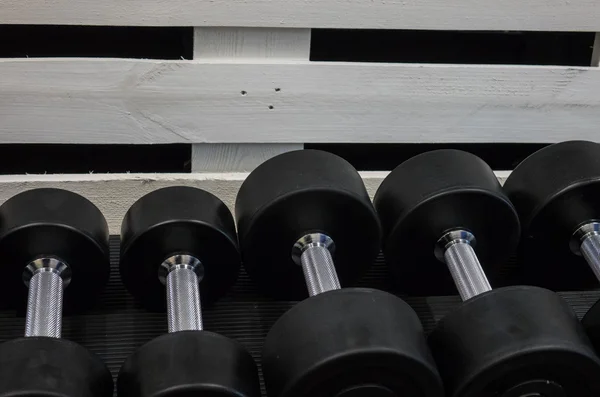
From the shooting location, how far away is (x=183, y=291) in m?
0.91

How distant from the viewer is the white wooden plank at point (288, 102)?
1.19 m

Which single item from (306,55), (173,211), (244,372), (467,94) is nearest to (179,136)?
(306,55)

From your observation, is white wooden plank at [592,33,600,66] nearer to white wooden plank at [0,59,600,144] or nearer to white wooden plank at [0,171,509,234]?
white wooden plank at [0,59,600,144]

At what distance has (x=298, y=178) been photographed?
0.95 metres

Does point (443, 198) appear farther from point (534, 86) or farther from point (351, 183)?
point (534, 86)

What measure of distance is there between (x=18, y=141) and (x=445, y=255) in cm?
68

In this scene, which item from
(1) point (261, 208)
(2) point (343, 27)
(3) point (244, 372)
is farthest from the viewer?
(2) point (343, 27)

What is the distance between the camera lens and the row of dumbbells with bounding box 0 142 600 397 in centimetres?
77

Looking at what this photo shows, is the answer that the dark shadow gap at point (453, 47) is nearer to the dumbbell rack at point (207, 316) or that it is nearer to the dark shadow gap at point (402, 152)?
the dark shadow gap at point (402, 152)

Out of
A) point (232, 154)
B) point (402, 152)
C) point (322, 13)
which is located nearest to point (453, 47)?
point (402, 152)

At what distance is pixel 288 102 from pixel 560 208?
1.52ft

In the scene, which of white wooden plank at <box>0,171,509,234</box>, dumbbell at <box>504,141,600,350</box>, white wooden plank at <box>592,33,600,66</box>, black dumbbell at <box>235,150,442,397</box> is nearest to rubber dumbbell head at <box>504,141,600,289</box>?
dumbbell at <box>504,141,600,350</box>

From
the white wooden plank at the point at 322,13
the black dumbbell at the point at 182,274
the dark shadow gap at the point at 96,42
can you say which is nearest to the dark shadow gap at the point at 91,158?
the dark shadow gap at the point at 96,42

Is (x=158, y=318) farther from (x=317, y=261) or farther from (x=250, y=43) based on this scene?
(x=250, y=43)
